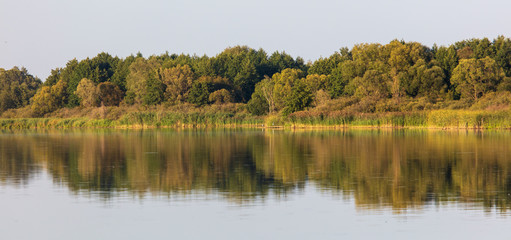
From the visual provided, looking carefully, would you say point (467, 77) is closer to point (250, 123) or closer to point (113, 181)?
point (250, 123)

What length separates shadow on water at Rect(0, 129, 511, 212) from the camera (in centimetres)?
1662

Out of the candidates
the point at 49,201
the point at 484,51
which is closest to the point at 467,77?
the point at 484,51

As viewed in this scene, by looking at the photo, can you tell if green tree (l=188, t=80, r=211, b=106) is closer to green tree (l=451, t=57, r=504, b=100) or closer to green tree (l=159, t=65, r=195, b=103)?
green tree (l=159, t=65, r=195, b=103)

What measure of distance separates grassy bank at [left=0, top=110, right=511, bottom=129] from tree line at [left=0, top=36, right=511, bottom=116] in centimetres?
228

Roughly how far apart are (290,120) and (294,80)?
2302cm

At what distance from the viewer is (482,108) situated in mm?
62031

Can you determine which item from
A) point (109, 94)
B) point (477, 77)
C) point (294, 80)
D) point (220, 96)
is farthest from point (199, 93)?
point (477, 77)

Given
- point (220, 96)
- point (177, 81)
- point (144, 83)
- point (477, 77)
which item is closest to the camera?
point (477, 77)

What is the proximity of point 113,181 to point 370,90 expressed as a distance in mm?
61435

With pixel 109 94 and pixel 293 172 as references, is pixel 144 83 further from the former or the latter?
Result: pixel 293 172

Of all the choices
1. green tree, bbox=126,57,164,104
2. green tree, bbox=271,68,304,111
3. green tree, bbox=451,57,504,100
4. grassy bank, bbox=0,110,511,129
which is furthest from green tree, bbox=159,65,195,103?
green tree, bbox=451,57,504,100

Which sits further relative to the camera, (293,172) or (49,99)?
(49,99)

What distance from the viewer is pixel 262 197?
53.3 feet

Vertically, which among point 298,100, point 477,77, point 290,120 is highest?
point 477,77
